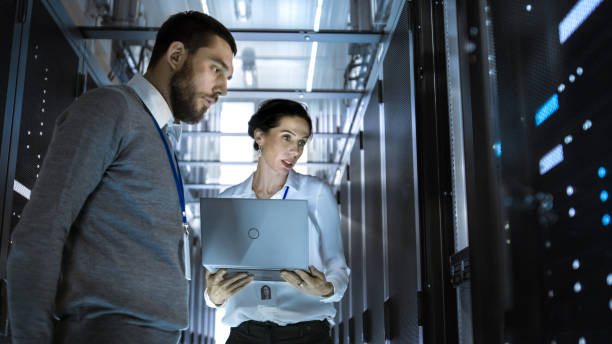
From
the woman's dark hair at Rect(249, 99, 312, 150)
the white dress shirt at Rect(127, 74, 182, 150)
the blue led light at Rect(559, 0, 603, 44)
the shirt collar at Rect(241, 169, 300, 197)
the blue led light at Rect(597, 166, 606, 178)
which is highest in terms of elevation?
the woman's dark hair at Rect(249, 99, 312, 150)

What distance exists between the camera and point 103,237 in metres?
1.32

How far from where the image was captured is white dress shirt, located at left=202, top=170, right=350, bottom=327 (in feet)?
7.72

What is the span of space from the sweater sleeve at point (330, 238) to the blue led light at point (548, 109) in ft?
5.33

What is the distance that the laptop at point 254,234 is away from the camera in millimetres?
2225

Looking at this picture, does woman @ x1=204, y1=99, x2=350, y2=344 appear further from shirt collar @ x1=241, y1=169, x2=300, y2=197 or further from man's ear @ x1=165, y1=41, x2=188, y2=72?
man's ear @ x1=165, y1=41, x2=188, y2=72

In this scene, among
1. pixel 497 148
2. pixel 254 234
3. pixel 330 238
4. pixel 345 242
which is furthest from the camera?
pixel 345 242

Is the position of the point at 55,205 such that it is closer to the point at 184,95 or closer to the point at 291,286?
the point at 184,95

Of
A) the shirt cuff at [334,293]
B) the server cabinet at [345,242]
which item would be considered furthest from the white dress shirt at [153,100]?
the server cabinet at [345,242]

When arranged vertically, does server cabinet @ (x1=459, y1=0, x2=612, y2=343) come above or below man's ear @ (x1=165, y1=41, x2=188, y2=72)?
below

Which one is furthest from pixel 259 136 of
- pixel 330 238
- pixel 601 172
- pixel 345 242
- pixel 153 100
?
pixel 345 242

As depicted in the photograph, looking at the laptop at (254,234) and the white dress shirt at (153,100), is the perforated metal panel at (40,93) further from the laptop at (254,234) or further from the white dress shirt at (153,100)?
the white dress shirt at (153,100)

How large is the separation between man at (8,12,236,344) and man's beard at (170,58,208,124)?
0.46 feet

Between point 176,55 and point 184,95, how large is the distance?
0.42 feet

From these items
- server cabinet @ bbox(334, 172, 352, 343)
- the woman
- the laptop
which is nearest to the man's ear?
the laptop
